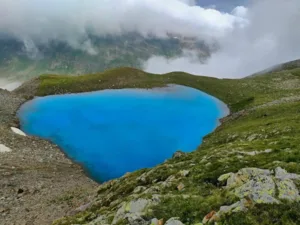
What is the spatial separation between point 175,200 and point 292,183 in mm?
Result: 6246

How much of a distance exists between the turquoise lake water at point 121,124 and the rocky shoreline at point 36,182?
3.38 metres

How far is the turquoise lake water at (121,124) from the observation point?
4934cm

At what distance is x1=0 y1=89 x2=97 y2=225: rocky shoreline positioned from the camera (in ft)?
90.2

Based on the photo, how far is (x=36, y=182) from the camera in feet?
115

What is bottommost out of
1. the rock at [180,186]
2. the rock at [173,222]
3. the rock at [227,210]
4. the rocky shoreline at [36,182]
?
the rocky shoreline at [36,182]

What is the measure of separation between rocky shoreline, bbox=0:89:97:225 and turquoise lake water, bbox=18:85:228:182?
338cm

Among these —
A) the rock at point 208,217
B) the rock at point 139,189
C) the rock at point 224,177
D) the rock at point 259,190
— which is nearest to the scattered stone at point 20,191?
the rock at point 139,189

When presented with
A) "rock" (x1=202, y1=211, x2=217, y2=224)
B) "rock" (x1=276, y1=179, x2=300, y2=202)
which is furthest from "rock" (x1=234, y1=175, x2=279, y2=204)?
"rock" (x1=202, y1=211, x2=217, y2=224)

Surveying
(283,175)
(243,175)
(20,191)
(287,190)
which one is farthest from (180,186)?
(20,191)

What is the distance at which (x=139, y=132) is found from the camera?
61750mm

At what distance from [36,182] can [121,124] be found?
3345cm

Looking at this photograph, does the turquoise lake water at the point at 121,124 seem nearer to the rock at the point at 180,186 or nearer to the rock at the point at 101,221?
the rock at the point at 101,221

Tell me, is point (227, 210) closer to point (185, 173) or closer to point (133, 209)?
point (133, 209)

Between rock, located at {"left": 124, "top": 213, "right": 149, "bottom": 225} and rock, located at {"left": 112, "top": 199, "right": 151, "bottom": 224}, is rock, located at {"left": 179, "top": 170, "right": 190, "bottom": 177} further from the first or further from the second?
rock, located at {"left": 124, "top": 213, "right": 149, "bottom": 225}
